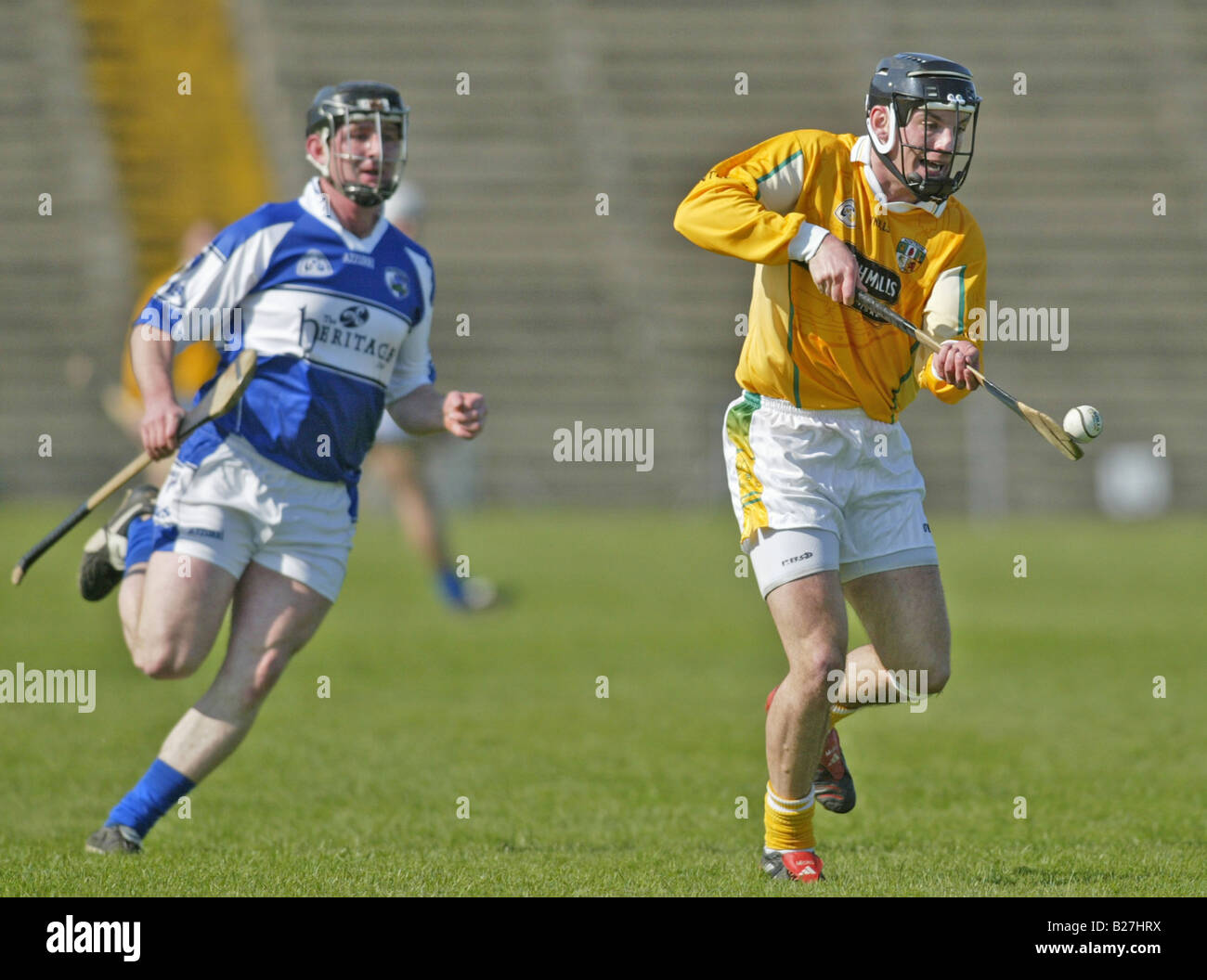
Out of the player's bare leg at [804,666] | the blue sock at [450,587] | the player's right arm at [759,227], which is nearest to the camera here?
the player's right arm at [759,227]

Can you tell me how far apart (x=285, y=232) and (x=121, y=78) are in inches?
799

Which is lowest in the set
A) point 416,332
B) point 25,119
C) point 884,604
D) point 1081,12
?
point 884,604

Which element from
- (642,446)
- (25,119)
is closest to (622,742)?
(642,446)

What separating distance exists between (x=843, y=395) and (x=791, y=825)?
3.89 feet

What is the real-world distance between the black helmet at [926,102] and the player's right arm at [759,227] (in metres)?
0.30

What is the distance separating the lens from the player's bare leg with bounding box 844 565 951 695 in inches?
190

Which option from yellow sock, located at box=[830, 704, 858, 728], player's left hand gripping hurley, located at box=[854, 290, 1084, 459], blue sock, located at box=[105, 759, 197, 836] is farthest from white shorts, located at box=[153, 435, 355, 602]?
player's left hand gripping hurley, located at box=[854, 290, 1084, 459]

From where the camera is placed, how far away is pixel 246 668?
5.15 meters

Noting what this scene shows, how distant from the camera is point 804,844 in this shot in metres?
4.82

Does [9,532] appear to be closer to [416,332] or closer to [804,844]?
[416,332]

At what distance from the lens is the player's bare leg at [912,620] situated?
190 inches

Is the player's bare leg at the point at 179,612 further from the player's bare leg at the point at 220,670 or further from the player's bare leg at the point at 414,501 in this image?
the player's bare leg at the point at 414,501

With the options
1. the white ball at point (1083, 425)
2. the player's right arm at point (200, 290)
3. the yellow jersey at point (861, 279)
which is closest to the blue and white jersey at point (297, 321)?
the player's right arm at point (200, 290)

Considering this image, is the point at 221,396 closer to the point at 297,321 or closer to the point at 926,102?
the point at 297,321
